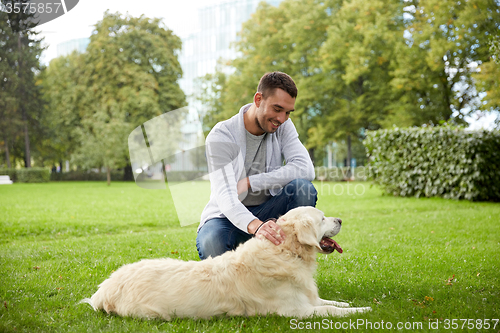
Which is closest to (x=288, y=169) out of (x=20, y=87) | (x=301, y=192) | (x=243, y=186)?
(x=301, y=192)

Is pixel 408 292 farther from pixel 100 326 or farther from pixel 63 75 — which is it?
pixel 63 75

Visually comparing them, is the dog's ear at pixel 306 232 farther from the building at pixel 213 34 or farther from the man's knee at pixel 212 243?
the building at pixel 213 34

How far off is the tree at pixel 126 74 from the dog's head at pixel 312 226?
32730mm

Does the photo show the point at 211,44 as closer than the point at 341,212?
No

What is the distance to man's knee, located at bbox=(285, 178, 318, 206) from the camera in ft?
13.8

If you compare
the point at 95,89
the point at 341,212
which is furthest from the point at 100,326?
the point at 95,89

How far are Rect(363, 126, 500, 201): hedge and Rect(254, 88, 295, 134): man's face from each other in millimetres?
10732

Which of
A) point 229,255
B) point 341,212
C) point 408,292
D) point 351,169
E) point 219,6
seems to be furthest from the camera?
point 219,6

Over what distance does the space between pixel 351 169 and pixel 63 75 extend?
32.2 meters

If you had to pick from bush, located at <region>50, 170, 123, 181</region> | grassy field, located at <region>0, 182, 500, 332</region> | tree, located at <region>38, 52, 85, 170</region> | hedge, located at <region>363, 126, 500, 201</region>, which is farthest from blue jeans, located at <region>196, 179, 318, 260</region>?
bush, located at <region>50, 170, 123, 181</region>

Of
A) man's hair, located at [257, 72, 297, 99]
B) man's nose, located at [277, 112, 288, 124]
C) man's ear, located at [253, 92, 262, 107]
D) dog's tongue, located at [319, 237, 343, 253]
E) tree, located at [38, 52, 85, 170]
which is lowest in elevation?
dog's tongue, located at [319, 237, 343, 253]

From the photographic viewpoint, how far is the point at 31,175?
35375 millimetres

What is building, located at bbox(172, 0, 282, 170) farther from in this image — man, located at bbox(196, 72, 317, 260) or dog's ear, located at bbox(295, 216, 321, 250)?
dog's ear, located at bbox(295, 216, 321, 250)

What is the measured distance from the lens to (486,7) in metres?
19.5
